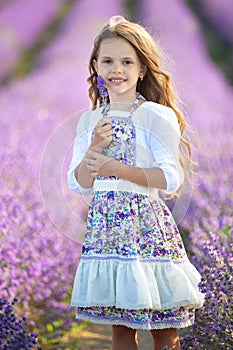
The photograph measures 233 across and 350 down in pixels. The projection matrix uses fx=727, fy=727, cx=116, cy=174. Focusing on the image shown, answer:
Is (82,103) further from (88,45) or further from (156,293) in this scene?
(156,293)

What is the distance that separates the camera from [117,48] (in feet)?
6.88

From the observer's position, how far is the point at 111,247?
6.66 feet

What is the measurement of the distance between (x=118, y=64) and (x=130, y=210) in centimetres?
42

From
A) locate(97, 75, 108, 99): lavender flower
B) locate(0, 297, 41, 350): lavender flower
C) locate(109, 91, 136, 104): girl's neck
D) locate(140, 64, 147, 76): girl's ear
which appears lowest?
locate(0, 297, 41, 350): lavender flower

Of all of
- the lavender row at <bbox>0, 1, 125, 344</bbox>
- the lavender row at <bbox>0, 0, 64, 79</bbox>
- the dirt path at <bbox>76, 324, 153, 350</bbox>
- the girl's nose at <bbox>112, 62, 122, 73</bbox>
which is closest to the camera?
the girl's nose at <bbox>112, 62, 122, 73</bbox>

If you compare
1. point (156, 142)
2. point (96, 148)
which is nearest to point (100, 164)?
point (96, 148)

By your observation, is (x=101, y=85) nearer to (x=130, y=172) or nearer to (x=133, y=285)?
(x=130, y=172)

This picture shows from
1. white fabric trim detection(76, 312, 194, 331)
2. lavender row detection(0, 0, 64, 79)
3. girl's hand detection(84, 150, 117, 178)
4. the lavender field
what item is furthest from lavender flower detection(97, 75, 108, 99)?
lavender row detection(0, 0, 64, 79)

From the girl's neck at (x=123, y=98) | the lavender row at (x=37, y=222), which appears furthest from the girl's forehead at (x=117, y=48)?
the lavender row at (x=37, y=222)

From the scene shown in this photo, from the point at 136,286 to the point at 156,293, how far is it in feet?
0.23


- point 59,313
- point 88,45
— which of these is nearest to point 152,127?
point 59,313

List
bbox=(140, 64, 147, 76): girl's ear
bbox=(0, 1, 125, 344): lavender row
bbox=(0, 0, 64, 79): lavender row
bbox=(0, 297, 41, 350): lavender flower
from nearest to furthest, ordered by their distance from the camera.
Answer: bbox=(0, 297, 41, 350): lavender flower, bbox=(140, 64, 147, 76): girl's ear, bbox=(0, 1, 125, 344): lavender row, bbox=(0, 0, 64, 79): lavender row

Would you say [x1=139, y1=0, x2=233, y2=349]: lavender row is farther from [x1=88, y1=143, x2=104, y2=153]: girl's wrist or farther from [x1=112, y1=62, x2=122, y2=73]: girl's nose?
[x1=88, y1=143, x2=104, y2=153]: girl's wrist

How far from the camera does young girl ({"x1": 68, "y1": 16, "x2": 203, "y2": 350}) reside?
1993mm
